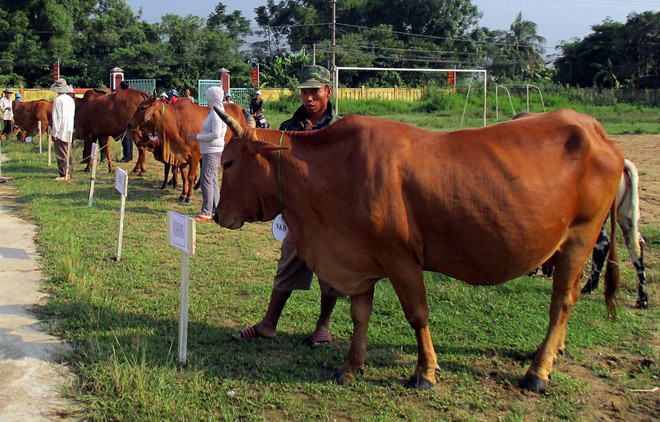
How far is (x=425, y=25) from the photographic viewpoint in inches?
2409

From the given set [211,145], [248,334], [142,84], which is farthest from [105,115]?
[142,84]

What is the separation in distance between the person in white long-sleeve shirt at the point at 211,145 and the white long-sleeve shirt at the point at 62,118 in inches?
190

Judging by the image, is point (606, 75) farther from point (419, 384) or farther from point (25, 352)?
point (25, 352)

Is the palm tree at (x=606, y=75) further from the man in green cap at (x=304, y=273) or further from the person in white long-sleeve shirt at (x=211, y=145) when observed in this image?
the man in green cap at (x=304, y=273)

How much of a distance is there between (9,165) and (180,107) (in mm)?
6413

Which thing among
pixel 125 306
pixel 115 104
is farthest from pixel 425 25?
pixel 125 306

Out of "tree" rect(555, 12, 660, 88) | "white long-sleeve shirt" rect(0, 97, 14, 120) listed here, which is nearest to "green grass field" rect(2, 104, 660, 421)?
"white long-sleeve shirt" rect(0, 97, 14, 120)

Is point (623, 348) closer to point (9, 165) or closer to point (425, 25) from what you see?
point (9, 165)

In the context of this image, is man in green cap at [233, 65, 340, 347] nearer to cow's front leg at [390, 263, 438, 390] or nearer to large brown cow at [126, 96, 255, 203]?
cow's front leg at [390, 263, 438, 390]

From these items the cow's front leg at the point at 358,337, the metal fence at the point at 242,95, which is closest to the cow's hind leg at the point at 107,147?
the cow's front leg at the point at 358,337

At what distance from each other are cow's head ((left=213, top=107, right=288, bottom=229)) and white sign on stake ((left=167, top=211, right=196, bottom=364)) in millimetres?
250

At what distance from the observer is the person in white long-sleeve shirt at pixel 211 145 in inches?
351

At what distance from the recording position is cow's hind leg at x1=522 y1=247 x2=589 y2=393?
4484mm

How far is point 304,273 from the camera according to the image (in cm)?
521
